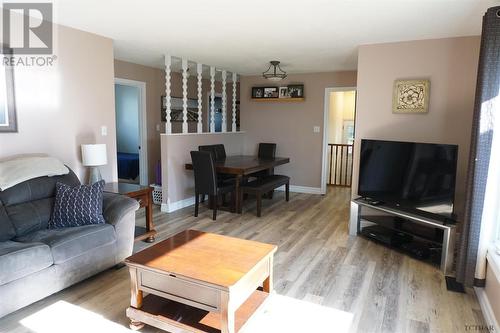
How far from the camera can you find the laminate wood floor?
89.8 inches

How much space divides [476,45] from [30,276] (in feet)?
15.0

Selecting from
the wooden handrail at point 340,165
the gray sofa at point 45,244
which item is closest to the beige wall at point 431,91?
the gray sofa at point 45,244

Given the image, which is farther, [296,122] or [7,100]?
[296,122]

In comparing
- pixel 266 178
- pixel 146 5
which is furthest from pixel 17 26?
pixel 266 178

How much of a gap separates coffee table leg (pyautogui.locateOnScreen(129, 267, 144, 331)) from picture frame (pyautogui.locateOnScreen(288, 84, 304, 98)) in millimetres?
4895

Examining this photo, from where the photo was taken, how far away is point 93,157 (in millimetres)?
3375

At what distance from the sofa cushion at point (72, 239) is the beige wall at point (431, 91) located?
9.57 ft

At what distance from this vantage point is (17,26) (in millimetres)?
2961

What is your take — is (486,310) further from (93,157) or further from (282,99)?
(282,99)

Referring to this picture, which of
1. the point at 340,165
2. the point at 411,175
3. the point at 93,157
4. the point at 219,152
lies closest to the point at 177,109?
the point at 219,152

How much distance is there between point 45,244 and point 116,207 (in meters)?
0.66

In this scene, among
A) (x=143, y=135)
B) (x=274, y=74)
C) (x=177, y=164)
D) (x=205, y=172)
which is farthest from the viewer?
(x=143, y=135)

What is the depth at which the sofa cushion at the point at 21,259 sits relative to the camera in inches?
82.7

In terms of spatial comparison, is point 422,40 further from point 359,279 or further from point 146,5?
point 146,5
